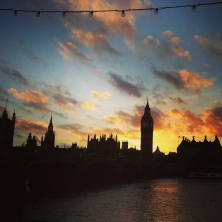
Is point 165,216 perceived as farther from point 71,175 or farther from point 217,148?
point 217,148

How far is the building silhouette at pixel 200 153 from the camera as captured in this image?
123 meters

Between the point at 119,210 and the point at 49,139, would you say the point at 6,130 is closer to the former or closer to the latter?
the point at 49,139

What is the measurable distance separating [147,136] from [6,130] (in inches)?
3399

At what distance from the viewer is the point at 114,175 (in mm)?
79688

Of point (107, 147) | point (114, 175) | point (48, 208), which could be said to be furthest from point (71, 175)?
point (107, 147)

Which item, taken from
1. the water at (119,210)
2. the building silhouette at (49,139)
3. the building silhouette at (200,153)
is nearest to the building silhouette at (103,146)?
the building silhouette at (49,139)

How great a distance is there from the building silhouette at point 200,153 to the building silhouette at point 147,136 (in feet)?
83.4

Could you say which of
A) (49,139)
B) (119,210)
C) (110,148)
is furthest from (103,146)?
(119,210)

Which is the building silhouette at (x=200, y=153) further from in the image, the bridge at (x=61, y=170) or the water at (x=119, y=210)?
the water at (x=119, y=210)

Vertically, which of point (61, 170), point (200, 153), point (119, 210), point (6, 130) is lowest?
point (119, 210)

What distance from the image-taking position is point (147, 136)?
165250 mm

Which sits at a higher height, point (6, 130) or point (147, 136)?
point (147, 136)

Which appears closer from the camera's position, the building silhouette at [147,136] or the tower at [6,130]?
the tower at [6,130]

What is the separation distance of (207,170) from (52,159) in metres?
82.2
